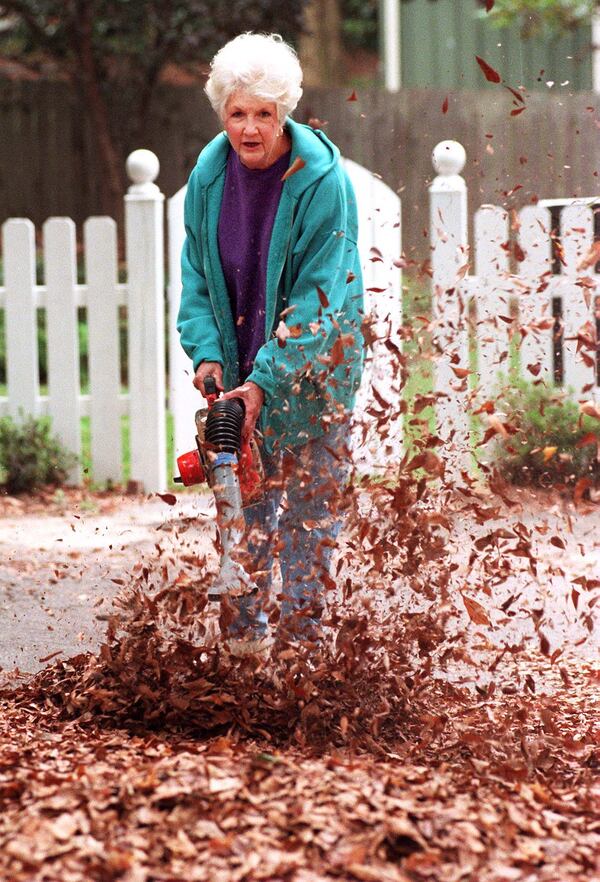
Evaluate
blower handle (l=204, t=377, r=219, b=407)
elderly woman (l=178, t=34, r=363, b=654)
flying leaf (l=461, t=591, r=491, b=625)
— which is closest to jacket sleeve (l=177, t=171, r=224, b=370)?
elderly woman (l=178, t=34, r=363, b=654)

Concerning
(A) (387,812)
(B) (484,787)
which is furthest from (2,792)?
(B) (484,787)

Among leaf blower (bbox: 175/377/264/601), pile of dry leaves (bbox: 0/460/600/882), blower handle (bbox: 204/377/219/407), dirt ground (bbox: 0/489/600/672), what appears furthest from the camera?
dirt ground (bbox: 0/489/600/672)

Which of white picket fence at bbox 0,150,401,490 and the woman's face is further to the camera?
white picket fence at bbox 0,150,401,490

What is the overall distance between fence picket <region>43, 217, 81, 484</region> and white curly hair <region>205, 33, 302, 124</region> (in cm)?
357

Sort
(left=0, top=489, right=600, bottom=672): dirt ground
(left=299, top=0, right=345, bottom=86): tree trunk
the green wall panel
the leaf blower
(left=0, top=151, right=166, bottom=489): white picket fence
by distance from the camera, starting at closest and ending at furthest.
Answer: the leaf blower
(left=0, top=489, right=600, bottom=672): dirt ground
(left=0, top=151, right=166, bottom=489): white picket fence
(left=299, top=0, right=345, bottom=86): tree trunk
the green wall panel

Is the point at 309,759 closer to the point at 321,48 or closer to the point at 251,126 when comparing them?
the point at 251,126

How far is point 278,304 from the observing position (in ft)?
11.4

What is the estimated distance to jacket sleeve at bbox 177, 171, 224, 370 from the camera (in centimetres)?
356

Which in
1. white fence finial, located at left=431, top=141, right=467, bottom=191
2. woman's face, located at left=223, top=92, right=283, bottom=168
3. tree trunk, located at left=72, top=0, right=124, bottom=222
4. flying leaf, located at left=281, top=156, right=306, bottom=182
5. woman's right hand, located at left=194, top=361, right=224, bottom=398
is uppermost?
tree trunk, located at left=72, top=0, right=124, bottom=222

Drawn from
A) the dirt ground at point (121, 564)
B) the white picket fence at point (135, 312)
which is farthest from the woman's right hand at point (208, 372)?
the white picket fence at point (135, 312)

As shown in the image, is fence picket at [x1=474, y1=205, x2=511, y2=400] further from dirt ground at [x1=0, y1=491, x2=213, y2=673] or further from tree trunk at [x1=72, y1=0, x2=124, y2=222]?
tree trunk at [x1=72, y1=0, x2=124, y2=222]

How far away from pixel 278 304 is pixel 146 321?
3.34 metres

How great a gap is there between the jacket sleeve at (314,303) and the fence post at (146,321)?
11.0 ft

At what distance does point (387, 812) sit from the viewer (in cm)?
259
